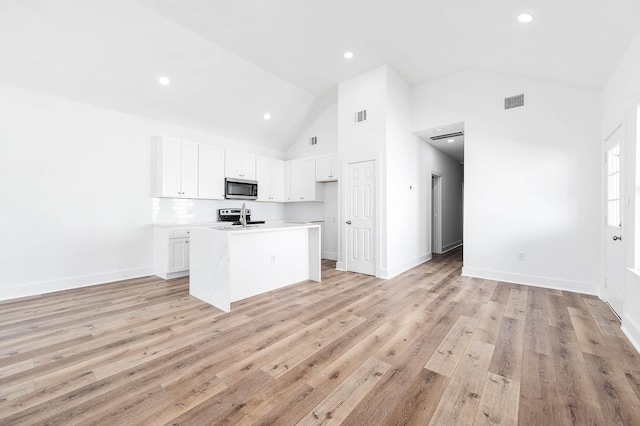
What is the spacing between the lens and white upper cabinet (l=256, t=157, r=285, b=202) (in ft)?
20.8

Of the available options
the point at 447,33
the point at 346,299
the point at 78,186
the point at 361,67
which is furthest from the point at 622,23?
the point at 78,186

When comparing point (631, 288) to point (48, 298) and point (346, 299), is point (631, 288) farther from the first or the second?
point (48, 298)

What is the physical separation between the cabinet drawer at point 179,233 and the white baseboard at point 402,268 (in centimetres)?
344

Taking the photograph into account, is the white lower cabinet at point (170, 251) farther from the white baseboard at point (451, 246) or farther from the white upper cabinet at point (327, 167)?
the white baseboard at point (451, 246)

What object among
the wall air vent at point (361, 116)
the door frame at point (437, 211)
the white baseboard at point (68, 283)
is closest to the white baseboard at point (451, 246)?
the door frame at point (437, 211)

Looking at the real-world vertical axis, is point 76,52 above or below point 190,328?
above

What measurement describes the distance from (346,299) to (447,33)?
366cm

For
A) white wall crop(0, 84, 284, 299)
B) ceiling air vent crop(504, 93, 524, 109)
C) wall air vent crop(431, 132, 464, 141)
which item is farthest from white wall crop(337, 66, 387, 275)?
white wall crop(0, 84, 284, 299)

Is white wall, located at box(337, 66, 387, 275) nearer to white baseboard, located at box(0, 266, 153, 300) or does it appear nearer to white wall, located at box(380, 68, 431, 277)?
white wall, located at box(380, 68, 431, 277)

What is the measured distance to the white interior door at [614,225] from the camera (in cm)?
292

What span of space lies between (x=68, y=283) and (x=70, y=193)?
1.33 meters

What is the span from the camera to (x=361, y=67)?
15.2ft

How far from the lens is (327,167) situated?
6.05 metres

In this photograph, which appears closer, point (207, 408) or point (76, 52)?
point (207, 408)
